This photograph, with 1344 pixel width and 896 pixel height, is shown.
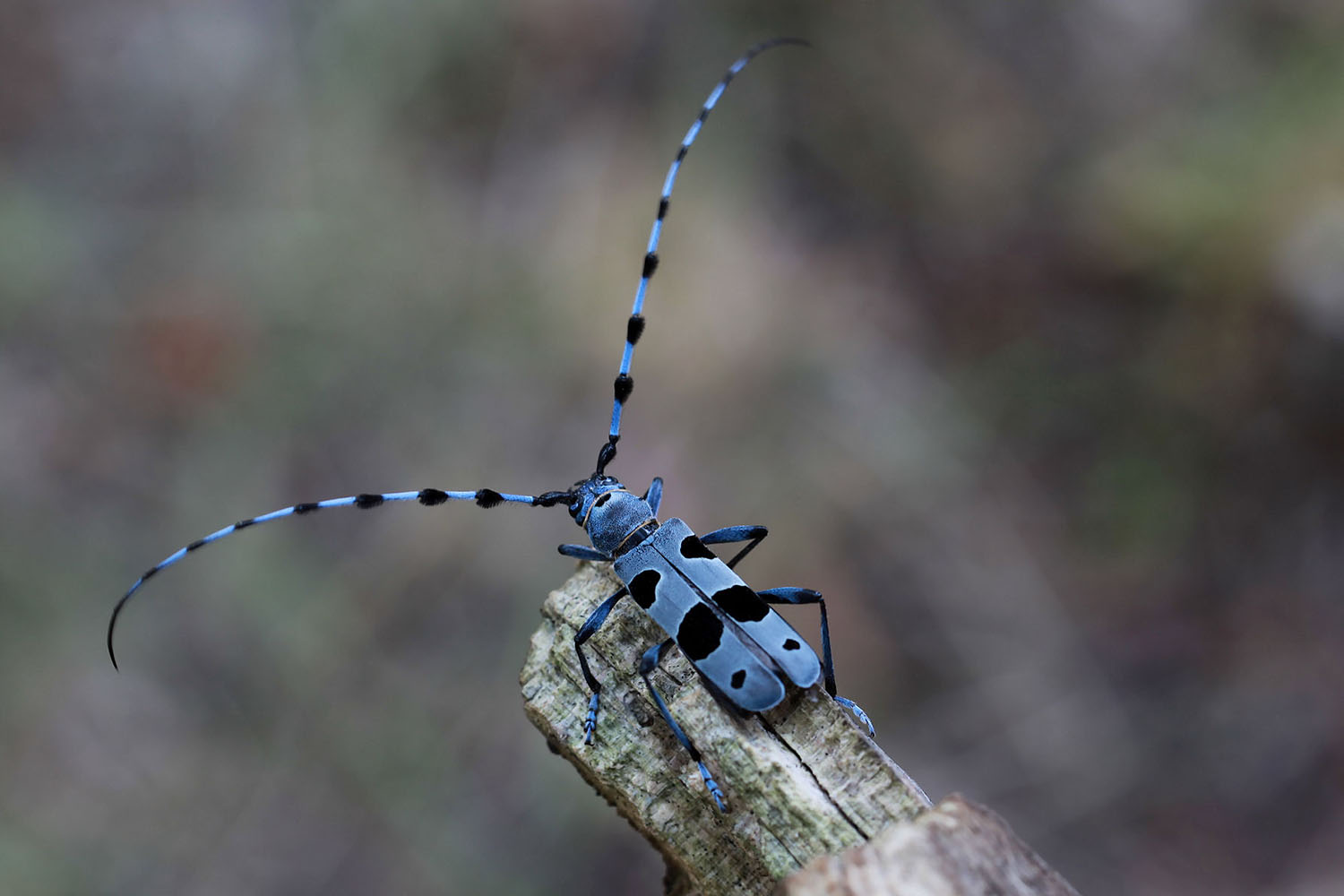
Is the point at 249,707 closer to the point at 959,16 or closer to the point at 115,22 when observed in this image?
the point at 115,22

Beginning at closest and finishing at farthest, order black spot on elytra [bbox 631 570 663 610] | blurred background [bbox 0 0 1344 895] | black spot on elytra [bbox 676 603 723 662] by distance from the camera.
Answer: black spot on elytra [bbox 676 603 723 662] → black spot on elytra [bbox 631 570 663 610] → blurred background [bbox 0 0 1344 895]

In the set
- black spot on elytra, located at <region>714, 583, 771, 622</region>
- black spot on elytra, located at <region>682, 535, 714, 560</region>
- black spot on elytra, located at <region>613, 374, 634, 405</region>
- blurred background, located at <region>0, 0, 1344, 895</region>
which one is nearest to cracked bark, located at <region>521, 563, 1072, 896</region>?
black spot on elytra, located at <region>714, 583, 771, 622</region>

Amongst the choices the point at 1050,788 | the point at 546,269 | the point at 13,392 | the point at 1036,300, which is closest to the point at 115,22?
the point at 13,392

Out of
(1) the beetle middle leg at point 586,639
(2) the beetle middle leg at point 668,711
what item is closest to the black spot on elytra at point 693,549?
(1) the beetle middle leg at point 586,639

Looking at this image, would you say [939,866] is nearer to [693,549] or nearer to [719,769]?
[719,769]

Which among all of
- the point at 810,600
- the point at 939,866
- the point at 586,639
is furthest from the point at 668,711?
the point at 810,600

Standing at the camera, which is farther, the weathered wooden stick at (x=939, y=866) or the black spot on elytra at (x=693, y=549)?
the black spot on elytra at (x=693, y=549)

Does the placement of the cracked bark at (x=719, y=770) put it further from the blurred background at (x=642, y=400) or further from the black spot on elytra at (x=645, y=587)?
the blurred background at (x=642, y=400)

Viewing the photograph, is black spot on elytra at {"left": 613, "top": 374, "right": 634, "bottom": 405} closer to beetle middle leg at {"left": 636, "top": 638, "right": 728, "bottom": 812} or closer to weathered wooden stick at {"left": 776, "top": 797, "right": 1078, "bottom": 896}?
beetle middle leg at {"left": 636, "top": 638, "right": 728, "bottom": 812}
